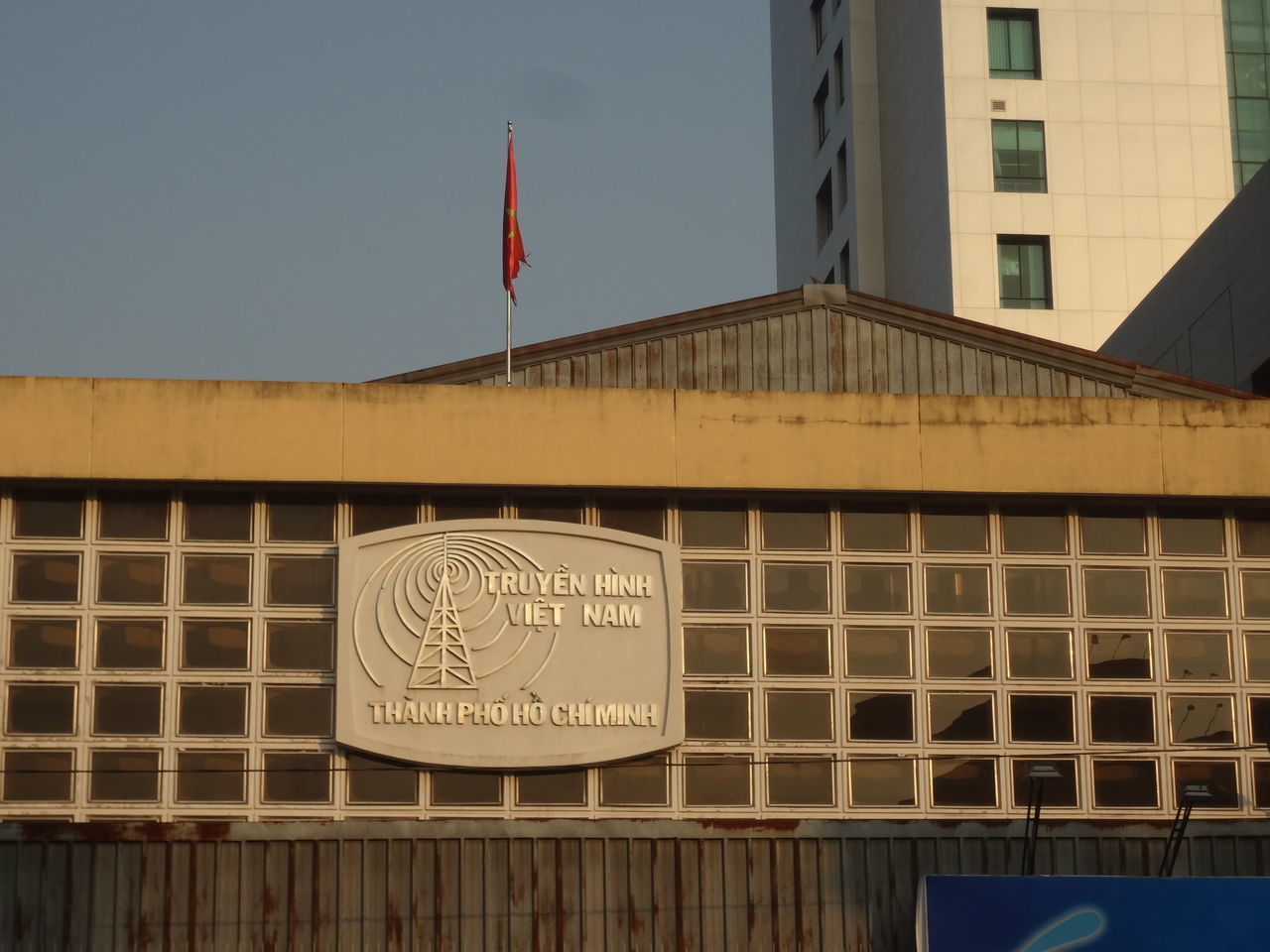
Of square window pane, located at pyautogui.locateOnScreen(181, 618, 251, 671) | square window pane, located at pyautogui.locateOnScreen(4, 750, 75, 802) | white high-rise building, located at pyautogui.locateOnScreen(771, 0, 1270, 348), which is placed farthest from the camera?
white high-rise building, located at pyautogui.locateOnScreen(771, 0, 1270, 348)

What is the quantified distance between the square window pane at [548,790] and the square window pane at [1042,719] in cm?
467

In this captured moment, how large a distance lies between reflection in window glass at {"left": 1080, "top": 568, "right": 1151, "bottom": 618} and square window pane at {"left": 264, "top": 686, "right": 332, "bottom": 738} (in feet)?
26.9

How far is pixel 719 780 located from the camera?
2047 centimetres

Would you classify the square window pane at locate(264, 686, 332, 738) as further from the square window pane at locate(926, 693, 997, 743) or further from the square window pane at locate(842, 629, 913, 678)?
the square window pane at locate(926, 693, 997, 743)

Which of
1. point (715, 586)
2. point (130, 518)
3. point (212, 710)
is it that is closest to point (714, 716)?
point (715, 586)

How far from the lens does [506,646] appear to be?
20281 millimetres

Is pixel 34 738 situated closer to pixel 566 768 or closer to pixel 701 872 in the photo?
pixel 566 768

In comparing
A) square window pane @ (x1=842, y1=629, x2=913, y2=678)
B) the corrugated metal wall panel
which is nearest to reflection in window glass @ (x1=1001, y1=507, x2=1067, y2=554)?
square window pane @ (x1=842, y1=629, x2=913, y2=678)

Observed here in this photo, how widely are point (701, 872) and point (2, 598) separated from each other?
7.77 meters

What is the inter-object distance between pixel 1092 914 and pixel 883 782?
8.30 feet

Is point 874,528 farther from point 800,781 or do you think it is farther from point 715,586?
point 800,781

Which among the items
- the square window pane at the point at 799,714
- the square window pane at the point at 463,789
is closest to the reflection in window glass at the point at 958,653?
the square window pane at the point at 799,714

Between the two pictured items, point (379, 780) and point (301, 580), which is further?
point (301, 580)

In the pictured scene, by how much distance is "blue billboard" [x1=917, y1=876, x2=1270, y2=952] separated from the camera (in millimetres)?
19234
